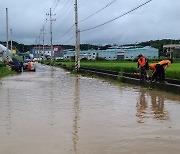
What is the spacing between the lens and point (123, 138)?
7.51m

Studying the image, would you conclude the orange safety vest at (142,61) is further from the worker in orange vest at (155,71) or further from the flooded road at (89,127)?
the flooded road at (89,127)

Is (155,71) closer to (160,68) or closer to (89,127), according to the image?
(160,68)

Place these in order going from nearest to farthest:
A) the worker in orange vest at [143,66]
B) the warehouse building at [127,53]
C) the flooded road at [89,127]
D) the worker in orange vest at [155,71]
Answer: the flooded road at [89,127] < the worker in orange vest at [155,71] < the worker in orange vest at [143,66] < the warehouse building at [127,53]

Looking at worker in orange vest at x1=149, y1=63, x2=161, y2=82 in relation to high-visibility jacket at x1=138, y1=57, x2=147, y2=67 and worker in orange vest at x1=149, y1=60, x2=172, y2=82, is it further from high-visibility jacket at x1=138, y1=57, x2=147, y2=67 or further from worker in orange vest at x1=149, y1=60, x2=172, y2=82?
high-visibility jacket at x1=138, y1=57, x2=147, y2=67

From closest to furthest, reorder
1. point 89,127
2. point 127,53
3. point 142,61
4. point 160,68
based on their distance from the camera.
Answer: point 89,127 < point 160,68 < point 142,61 < point 127,53

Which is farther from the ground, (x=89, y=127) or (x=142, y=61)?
(x=142, y=61)

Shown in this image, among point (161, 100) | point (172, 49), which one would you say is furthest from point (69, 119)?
point (172, 49)

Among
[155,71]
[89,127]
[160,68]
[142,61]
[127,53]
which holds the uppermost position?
[127,53]

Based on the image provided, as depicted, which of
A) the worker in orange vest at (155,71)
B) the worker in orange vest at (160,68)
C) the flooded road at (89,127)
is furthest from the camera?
the worker in orange vest at (155,71)

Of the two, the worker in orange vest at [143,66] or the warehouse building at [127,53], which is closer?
the worker in orange vest at [143,66]

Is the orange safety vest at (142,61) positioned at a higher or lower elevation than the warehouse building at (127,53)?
lower

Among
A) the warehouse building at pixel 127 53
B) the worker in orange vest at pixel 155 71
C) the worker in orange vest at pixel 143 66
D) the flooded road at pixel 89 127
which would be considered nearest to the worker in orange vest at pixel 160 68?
the worker in orange vest at pixel 155 71

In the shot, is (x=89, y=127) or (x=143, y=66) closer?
(x=89, y=127)

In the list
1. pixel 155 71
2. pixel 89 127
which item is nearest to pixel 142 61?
pixel 155 71
